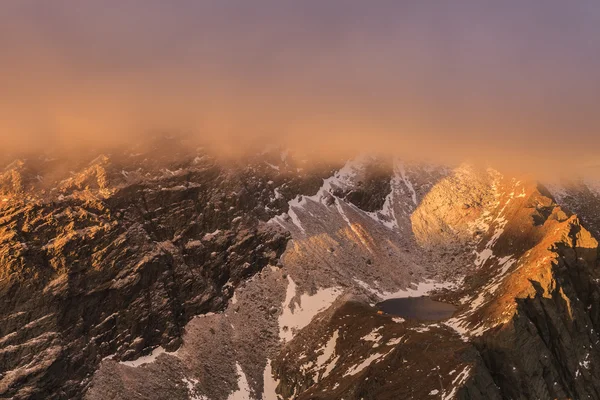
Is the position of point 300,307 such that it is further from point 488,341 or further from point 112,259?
point 488,341

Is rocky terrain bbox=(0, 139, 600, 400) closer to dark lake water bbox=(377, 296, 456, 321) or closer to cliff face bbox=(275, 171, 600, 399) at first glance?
cliff face bbox=(275, 171, 600, 399)

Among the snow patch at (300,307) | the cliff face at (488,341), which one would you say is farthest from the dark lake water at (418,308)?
the snow patch at (300,307)

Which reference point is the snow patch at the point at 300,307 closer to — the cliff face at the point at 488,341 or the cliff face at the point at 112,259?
the cliff face at the point at 488,341

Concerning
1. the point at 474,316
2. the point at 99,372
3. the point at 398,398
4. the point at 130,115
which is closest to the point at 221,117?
the point at 130,115

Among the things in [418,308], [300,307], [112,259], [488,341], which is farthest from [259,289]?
[488,341]

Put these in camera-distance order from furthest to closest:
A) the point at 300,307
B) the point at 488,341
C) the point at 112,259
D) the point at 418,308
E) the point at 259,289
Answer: the point at 259,289 → the point at 418,308 → the point at 300,307 → the point at 112,259 → the point at 488,341

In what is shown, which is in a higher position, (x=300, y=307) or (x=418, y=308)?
(x=300, y=307)

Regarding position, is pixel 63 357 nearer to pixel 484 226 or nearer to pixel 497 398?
pixel 497 398
